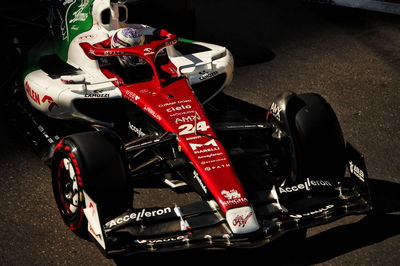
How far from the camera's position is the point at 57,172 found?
187 inches

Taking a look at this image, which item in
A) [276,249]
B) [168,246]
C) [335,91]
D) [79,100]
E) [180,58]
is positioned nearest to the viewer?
[168,246]

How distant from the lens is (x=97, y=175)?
14.0ft

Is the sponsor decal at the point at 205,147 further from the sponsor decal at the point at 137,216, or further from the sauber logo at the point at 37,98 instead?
the sauber logo at the point at 37,98

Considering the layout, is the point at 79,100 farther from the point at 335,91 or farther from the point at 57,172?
the point at 335,91

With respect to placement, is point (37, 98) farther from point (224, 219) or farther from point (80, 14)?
point (224, 219)

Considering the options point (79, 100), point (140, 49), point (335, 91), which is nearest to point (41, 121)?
point (79, 100)

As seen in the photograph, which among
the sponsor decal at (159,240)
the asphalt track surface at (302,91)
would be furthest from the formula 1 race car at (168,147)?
the asphalt track surface at (302,91)

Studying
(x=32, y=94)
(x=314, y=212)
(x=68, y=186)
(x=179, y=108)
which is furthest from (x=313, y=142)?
(x=32, y=94)

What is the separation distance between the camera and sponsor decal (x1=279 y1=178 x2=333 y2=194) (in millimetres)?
4375

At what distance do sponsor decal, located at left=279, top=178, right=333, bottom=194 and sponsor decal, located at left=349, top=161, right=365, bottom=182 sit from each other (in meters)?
0.18

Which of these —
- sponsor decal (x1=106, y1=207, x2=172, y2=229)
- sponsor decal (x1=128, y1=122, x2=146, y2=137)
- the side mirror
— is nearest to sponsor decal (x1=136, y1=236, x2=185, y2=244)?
sponsor decal (x1=106, y1=207, x2=172, y2=229)

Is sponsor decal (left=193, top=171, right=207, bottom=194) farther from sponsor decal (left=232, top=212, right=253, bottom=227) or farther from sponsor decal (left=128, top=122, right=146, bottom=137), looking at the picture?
sponsor decal (left=128, top=122, right=146, bottom=137)

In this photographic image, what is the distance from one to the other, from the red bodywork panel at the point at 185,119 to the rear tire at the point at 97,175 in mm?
510

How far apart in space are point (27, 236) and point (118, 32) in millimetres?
1768
